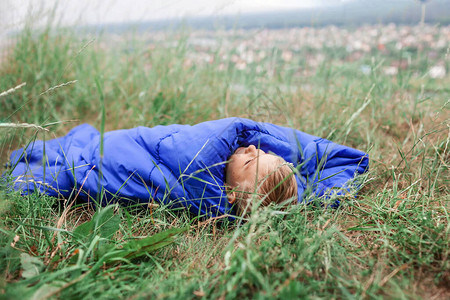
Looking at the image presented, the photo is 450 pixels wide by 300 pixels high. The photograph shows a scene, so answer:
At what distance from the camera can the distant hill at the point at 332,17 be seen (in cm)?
268

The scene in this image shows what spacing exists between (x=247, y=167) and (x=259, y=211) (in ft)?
1.10

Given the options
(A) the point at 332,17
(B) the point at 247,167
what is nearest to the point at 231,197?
(B) the point at 247,167

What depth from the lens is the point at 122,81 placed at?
3.15m

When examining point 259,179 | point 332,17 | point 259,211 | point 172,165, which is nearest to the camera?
point 259,211

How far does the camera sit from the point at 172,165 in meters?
1.68

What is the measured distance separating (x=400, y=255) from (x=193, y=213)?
950mm

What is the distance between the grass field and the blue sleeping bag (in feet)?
0.32

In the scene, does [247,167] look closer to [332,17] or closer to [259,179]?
[259,179]

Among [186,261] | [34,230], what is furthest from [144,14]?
[186,261]

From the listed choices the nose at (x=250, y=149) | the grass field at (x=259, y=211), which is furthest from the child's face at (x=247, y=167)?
the grass field at (x=259, y=211)

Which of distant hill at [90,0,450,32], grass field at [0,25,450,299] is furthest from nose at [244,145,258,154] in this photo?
distant hill at [90,0,450,32]

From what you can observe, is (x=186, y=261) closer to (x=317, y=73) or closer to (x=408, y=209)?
(x=408, y=209)

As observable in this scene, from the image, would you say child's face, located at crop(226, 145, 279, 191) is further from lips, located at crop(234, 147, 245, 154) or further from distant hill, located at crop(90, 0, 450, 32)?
distant hill, located at crop(90, 0, 450, 32)

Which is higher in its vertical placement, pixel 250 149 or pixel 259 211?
pixel 250 149
